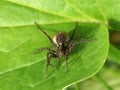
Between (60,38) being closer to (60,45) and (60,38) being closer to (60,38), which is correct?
(60,38)

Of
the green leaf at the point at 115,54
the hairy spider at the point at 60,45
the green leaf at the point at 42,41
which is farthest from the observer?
the green leaf at the point at 115,54

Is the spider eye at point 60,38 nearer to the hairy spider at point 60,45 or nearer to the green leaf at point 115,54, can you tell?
the hairy spider at point 60,45

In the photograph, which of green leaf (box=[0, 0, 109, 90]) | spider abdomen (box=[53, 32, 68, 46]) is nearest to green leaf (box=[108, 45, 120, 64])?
green leaf (box=[0, 0, 109, 90])

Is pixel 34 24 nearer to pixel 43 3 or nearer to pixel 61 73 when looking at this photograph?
pixel 43 3

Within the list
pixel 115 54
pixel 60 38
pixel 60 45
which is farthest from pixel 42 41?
pixel 115 54

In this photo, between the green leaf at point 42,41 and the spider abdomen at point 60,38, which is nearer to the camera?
the green leaf at point 42,41

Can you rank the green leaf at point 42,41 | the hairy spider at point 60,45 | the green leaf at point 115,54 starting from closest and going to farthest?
the green leaf at point 42,41
the hairy spider at point 60,45
the green leaf at point 115,54

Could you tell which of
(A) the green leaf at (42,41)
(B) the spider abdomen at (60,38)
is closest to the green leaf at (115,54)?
(A) the green leaf at (42,41)

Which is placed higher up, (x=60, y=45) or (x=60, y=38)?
(x=60, y=38)
